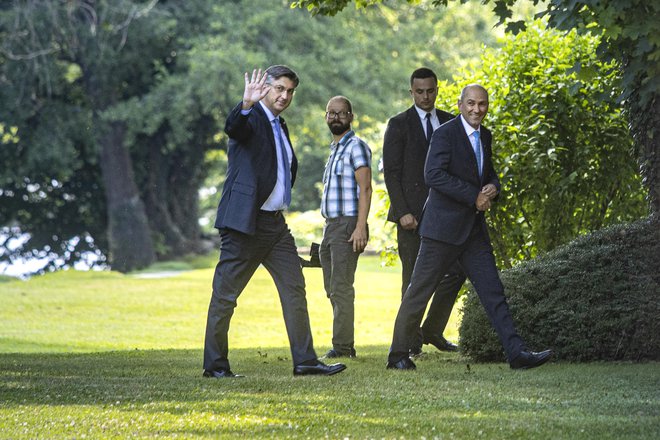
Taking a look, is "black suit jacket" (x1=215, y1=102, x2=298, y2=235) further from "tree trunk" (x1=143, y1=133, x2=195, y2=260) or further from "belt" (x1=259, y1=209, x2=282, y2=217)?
"tree trunk" (x1=143, y1=133, x2=195, y2=260)

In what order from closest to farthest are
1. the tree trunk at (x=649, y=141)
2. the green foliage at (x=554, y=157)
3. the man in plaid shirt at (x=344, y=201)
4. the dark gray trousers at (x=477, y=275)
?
the dark gray trousers at (x=477, y=275), the tree trunk at (x=649, y=141), the man in plaid shirt at (x=344, y=201), the green foliage at (x=554, y=157)

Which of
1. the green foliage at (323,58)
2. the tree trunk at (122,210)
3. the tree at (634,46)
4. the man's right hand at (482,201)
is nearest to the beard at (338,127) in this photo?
the tree at (634,46)

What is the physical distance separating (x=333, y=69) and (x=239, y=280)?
90.5 ft

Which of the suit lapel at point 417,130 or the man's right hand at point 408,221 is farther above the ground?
the suit lapel at point 417,130

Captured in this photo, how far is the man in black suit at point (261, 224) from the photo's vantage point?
9031 mm

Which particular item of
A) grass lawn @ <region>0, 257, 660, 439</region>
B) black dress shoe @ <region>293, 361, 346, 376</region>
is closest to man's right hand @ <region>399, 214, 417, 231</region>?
grass lawn @ <region>0, 257, 660, 439</region>

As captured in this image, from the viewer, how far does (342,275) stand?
1121cm

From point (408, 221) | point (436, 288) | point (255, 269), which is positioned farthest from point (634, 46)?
point (255, 269)

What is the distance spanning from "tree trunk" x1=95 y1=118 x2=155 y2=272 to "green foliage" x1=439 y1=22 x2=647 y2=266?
2265 centimetres

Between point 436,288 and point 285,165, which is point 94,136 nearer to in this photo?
point 436,288

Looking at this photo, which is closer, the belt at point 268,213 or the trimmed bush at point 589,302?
the belt at point 268,213

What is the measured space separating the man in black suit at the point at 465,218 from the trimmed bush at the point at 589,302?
2.64 ft

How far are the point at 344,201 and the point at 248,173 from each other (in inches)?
87.1

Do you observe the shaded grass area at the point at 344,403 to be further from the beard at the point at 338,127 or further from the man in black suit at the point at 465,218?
the beard at the point at 338,127
